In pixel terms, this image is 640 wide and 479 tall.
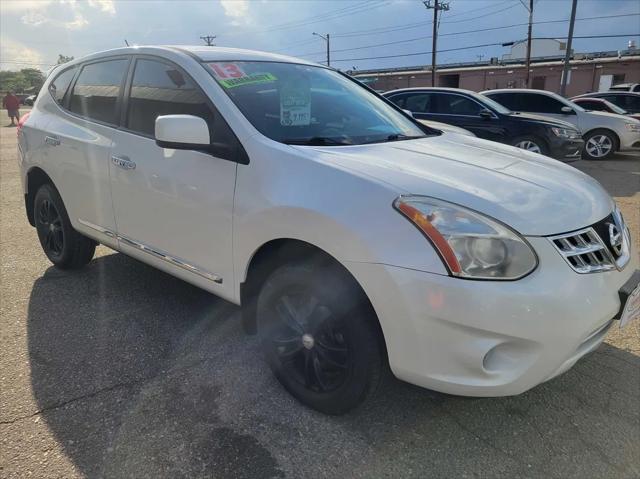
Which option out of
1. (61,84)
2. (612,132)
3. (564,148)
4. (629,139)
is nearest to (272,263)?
(61,84)

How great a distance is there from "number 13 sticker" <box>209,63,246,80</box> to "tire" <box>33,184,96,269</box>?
1855 mm

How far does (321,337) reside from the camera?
2.31 metres

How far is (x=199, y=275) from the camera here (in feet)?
9.19

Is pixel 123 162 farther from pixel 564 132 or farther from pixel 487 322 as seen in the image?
pixel 564 132

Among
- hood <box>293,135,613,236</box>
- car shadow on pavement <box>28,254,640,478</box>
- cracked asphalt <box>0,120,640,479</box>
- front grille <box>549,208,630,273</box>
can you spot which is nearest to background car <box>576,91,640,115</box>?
cracked asphalt <box>0,120,640,479</box>

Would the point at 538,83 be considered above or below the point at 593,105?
above

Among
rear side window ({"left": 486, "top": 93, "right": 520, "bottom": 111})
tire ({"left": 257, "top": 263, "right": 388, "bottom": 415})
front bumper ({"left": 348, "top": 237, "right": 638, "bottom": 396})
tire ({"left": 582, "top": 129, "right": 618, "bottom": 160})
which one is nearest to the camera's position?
front bumper ({"left": 348, "top": 237, "right": 638, "bottom": 396})

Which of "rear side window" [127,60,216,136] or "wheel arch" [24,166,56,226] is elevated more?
"rear side window" [127,60,216,136]

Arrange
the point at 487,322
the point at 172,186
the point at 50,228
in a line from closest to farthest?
the point at 487,322 < the point at 172,186 < the point at 50,228

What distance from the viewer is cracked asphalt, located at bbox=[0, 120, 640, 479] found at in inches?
84.2

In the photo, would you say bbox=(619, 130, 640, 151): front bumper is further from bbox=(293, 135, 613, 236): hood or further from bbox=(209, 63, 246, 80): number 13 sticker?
bbox=(209, 63, 246, 80): number 13 sticker

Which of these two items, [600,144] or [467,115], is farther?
[600,144]

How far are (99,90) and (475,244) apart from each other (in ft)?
9.56

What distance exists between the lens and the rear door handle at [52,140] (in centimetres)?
376
